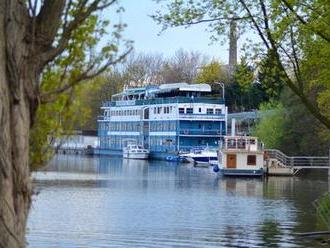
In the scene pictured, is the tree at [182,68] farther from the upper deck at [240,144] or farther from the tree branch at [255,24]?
the tree branch at [255,24]

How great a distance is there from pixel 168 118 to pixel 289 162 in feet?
126

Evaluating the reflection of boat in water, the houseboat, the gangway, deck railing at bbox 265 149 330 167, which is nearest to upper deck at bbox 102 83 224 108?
the reflection of boat in water

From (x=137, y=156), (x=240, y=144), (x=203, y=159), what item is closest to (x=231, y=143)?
(x=240, y=144)

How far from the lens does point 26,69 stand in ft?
22.2

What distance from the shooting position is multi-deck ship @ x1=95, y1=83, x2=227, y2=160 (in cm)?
10431

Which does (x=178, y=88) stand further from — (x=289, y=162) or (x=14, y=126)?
(x=14, y=126)

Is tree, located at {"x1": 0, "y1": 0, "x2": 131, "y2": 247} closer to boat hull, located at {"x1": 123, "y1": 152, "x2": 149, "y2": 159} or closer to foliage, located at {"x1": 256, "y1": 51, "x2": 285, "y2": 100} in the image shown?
foliage, located at {"x1": 256, "y1": 51, "x2": 285, "y2": 100}

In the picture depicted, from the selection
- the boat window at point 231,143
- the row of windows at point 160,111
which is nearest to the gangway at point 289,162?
the boat window at point 231,143

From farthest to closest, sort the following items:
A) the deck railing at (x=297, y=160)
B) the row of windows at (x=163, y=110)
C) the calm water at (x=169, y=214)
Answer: the row of windows at (x=163, y=110), the deck railing at (x=297, y=160), the calm water at (x=169, y=214)

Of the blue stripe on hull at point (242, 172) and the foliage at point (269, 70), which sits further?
the blue stripe on hull at point (242, 172)

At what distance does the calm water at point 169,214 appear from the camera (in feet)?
82.0

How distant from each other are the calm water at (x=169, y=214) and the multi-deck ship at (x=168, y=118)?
46643 millimetres

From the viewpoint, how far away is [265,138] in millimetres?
81625

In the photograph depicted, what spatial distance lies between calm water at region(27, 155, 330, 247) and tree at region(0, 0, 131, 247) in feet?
18.1
